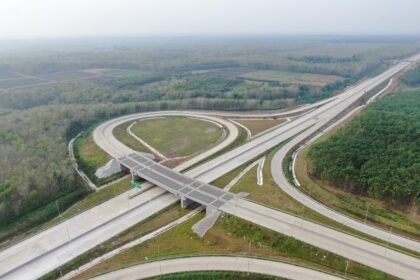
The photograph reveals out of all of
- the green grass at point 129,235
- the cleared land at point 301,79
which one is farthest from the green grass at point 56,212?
the cleared land at point 301,79

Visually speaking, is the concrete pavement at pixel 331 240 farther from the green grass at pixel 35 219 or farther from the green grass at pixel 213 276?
the green grass at pixel 35 219

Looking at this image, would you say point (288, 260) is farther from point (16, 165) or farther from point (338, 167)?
point (16, 165)

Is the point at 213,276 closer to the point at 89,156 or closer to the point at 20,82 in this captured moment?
the point at 89,156

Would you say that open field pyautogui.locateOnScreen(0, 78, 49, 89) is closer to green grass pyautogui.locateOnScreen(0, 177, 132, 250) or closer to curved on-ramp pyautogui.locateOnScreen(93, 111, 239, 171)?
curved on-ramp pyautogui.locateOnScreen(93, 111, 239, 171)

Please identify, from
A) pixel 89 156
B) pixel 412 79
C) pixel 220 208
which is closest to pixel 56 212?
pixel 89 156

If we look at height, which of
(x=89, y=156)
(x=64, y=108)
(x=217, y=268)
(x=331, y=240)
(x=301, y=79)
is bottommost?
(x=217, y=268)
